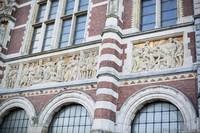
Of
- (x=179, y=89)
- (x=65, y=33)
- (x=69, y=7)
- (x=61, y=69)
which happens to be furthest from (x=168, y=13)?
(x=69, y=7)

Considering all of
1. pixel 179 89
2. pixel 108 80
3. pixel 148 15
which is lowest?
pixel 179 89

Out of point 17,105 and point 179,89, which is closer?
point 179,89

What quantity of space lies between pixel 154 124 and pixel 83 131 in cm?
305

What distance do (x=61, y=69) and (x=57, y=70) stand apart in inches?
8.5

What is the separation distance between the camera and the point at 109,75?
420 inches

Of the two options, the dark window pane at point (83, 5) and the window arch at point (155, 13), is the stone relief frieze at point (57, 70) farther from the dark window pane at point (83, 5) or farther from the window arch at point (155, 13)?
the dark window pane at point (83, 5)

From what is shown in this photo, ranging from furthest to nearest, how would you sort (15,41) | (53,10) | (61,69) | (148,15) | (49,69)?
(15,41) < (53,10) < (49,69) < (61,69) < (148,15)

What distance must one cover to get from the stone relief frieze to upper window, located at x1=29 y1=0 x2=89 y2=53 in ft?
2.98

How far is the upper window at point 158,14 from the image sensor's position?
11.7 metres

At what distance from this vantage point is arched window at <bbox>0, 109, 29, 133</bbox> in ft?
42.7

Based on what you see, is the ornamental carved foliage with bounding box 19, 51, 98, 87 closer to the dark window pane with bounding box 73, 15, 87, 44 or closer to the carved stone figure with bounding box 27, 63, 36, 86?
the carved stone figure with bounding box 27, 63, 36, 86

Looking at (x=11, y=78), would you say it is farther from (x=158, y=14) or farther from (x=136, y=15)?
(x=158, y=14)

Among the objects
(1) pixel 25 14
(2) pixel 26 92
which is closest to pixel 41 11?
(1) pixel 25 14

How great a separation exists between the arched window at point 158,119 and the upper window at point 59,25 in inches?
197
